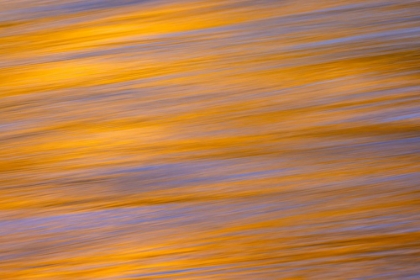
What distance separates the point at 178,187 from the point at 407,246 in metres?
0.26

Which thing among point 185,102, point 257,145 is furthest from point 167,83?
point 257,145

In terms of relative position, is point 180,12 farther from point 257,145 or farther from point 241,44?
point 257,145

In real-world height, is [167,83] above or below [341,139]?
above

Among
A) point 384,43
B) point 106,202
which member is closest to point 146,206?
point 106,202

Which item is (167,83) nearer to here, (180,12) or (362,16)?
(180,12)

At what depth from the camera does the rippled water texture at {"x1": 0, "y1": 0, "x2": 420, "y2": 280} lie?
2.18 ft

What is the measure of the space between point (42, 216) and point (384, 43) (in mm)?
550

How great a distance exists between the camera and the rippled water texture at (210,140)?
0.67 metres

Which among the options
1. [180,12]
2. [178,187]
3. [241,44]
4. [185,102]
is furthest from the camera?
[180,12]

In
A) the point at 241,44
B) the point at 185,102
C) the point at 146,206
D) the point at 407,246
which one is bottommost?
the point at 407,246

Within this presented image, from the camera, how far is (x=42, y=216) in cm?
72

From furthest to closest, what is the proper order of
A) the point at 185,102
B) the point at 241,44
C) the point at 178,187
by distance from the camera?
1. the point at 241,44
2. the point at 185,102
3. the point at 178,187

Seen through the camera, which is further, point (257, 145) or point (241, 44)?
point (241, 44)

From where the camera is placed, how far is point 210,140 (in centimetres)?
82
